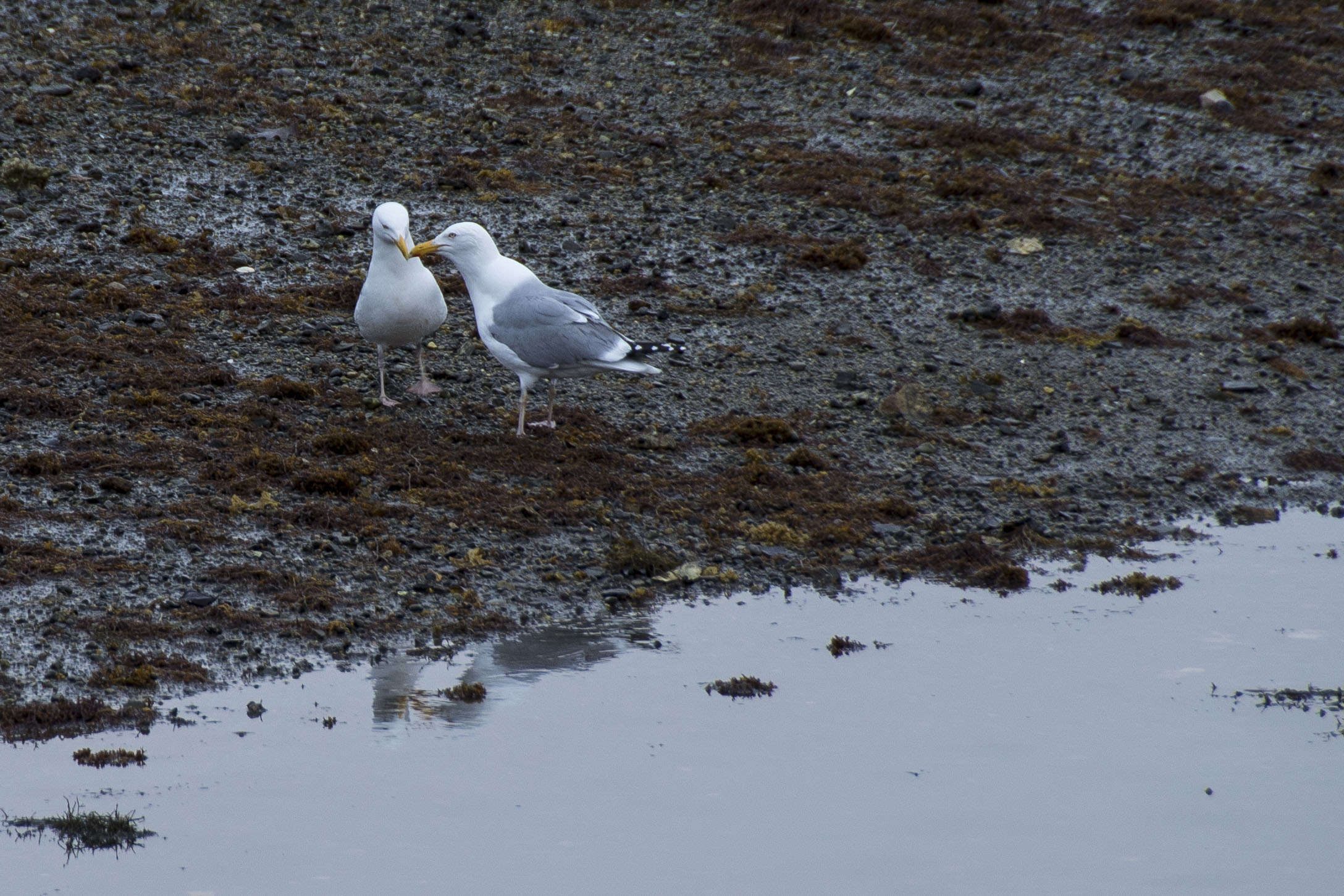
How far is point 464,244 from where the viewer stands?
1003cm

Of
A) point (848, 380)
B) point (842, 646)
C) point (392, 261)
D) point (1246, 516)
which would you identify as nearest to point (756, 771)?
point (842, 646)

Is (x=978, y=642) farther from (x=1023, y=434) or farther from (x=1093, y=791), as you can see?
(x=1023, y=434)

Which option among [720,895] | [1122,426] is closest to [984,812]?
[720,895]

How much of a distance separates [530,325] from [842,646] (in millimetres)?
3418

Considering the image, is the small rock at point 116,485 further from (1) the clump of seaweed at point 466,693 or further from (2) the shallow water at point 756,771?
(1) the clump of seaweed at point 466,693

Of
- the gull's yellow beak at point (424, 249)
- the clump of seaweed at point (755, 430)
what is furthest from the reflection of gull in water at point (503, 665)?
the gull's yellow beak at point (424, 249)

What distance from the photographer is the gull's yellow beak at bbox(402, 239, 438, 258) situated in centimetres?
978

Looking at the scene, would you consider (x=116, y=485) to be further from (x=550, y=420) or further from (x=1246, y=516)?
(x=1246, y=516)

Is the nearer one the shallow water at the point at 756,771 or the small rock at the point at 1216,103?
the shallow water at the point at 756,771

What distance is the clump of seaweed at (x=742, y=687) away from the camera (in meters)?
6.84

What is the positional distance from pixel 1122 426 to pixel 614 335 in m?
3.89

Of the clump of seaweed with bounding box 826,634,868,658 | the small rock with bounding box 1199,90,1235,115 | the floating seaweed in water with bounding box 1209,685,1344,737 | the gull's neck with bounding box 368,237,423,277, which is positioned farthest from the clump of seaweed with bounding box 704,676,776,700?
the small rock with bounding box 1199,90,1235,115

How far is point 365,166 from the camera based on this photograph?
542 inches

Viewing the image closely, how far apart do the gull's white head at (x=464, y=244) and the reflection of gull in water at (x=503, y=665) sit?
3523 millimetres
